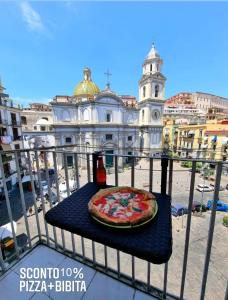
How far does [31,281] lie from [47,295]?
0.74 feet

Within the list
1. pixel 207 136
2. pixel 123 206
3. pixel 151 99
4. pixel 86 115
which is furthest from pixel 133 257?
pixel 207 136

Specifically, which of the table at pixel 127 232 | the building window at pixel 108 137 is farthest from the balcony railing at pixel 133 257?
the building window at pixel 108 137

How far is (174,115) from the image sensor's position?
37.1 m

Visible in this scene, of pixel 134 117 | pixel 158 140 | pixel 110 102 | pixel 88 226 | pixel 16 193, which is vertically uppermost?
pixel 110 102

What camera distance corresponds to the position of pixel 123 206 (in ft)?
3.08

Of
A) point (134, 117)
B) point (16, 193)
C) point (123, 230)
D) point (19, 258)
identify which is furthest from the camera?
point (134, 117)

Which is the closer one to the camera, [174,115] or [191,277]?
[191,277]

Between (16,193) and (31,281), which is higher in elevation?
(31,281)

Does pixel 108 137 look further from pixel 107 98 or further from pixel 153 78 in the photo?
pixel 153 78

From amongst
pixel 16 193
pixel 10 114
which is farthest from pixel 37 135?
pixel 16 193

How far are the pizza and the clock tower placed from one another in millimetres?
16594

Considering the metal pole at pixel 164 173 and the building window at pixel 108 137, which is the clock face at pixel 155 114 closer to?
the building window at pixel 108 137

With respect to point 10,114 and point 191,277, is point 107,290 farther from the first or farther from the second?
point 10,114

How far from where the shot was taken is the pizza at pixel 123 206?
0.81 meters
